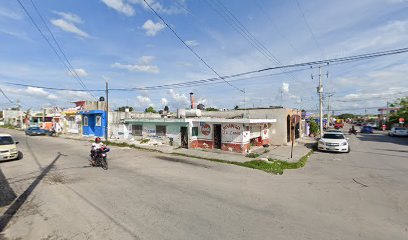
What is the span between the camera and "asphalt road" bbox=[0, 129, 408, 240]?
5195 millimetres

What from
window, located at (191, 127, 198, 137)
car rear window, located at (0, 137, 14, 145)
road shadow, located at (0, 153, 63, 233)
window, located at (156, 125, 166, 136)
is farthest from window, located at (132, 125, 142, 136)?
road shadow, located at (0, 153, 63, 233)

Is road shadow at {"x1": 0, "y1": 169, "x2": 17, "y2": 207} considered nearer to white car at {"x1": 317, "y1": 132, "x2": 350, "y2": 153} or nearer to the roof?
the roof

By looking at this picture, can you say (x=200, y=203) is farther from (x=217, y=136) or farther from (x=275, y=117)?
(x=275, y=117)

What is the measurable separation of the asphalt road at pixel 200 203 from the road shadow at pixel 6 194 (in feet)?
0.10

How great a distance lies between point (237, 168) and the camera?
1242 centimetres

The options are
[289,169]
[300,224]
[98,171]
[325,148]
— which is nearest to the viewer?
[300,224]

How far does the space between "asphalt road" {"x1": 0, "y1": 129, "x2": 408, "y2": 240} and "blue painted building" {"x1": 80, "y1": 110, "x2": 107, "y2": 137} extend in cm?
1820

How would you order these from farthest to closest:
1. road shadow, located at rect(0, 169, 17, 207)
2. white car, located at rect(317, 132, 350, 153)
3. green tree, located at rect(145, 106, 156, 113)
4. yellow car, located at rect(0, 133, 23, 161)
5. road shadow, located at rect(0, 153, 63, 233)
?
green tree, located at rect(145, 106, 156, 113)
white car, located at rect(317, 132, 350, 153)
yellow car, located at rect(0, 133, 23, 161)
road shadow, located at rect(0, 169, 17, 207)
road shadow, located at rect(0, 153, 63, 233)

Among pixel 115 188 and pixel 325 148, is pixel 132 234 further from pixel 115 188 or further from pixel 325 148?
pixel 325 148

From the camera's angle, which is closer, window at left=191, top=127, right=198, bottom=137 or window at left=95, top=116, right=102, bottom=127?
window at left=191, top=127, right=198, bottom=137

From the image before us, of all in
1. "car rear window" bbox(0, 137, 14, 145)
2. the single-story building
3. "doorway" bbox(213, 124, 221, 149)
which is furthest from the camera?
"doorway" bbox(213, 124, 221, 149)

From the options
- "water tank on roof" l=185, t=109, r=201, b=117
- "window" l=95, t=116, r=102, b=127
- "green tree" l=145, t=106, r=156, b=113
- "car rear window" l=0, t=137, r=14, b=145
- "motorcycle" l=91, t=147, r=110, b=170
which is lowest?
"motorcycle" l=91, t=147, r=110, b=170

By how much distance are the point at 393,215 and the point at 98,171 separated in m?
11.3

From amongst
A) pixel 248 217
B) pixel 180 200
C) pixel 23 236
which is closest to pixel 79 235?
pixel 23 236
